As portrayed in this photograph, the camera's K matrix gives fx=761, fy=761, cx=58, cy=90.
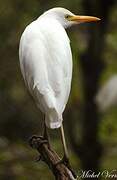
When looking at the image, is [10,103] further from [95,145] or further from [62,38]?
[62,38]

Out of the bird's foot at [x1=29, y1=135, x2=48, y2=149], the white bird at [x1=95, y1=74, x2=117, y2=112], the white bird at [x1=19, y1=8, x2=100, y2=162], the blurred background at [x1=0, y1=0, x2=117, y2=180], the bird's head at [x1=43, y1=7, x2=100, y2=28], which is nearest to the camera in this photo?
the white bird at [x1=19, y1=8, x2=100, y2=162]

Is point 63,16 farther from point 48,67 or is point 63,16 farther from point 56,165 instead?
point 56,165

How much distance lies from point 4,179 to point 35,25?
250 cm

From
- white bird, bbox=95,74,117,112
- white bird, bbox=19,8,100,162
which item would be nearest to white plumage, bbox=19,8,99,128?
white bird, bbox=19,8,100,162

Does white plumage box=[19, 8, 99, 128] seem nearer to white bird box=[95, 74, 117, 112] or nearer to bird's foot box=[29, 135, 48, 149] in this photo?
bird's foot box=[29, 135, 48, 149]

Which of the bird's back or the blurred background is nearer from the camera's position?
the bird's back

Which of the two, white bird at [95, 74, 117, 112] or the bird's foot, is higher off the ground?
the bird's foot

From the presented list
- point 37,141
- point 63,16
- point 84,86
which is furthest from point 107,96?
point 37,141

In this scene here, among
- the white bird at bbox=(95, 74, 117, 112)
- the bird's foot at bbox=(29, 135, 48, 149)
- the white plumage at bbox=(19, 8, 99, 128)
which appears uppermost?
the white plumage at bbox=(19, 8, 99, 128)

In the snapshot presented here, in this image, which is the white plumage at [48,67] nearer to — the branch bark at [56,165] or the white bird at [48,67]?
the white bird at [48,67]

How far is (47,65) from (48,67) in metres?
0.01

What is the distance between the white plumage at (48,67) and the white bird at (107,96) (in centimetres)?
252

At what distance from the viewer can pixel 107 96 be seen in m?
5.79

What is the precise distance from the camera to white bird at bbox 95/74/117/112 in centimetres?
563
